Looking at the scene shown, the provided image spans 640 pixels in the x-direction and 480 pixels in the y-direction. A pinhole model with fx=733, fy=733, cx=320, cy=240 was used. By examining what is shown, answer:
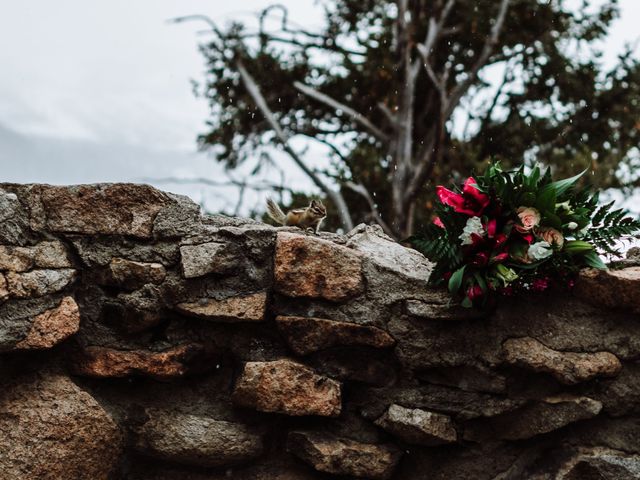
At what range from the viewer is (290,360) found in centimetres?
270

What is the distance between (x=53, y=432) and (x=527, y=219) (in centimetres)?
185

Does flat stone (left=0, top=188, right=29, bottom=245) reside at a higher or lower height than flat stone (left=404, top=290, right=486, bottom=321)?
lower

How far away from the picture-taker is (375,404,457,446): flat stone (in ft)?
8.66

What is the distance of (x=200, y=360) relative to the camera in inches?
107

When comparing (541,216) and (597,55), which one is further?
(597,55)

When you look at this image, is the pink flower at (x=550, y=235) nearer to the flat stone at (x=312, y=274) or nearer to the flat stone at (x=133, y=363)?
the flat stone at (x=312, y=274)

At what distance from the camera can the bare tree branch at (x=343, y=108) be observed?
10.8 m

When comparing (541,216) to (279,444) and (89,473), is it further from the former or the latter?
(89,473)

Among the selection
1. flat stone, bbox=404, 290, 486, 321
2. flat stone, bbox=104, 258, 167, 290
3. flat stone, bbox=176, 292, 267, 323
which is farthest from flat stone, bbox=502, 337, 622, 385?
flat stone, bbox=104, 258, 167, 290

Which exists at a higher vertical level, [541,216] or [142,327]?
[541,216]

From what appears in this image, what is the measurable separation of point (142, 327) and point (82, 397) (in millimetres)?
323

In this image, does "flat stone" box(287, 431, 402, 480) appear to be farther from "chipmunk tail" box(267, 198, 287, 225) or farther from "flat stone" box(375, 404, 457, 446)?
"chipmunk tail" box(267, 198, 287, 225)

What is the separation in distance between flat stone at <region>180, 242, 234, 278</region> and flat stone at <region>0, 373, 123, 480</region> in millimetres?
588


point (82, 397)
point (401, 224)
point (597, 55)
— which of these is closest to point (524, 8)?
point (597, 55)
